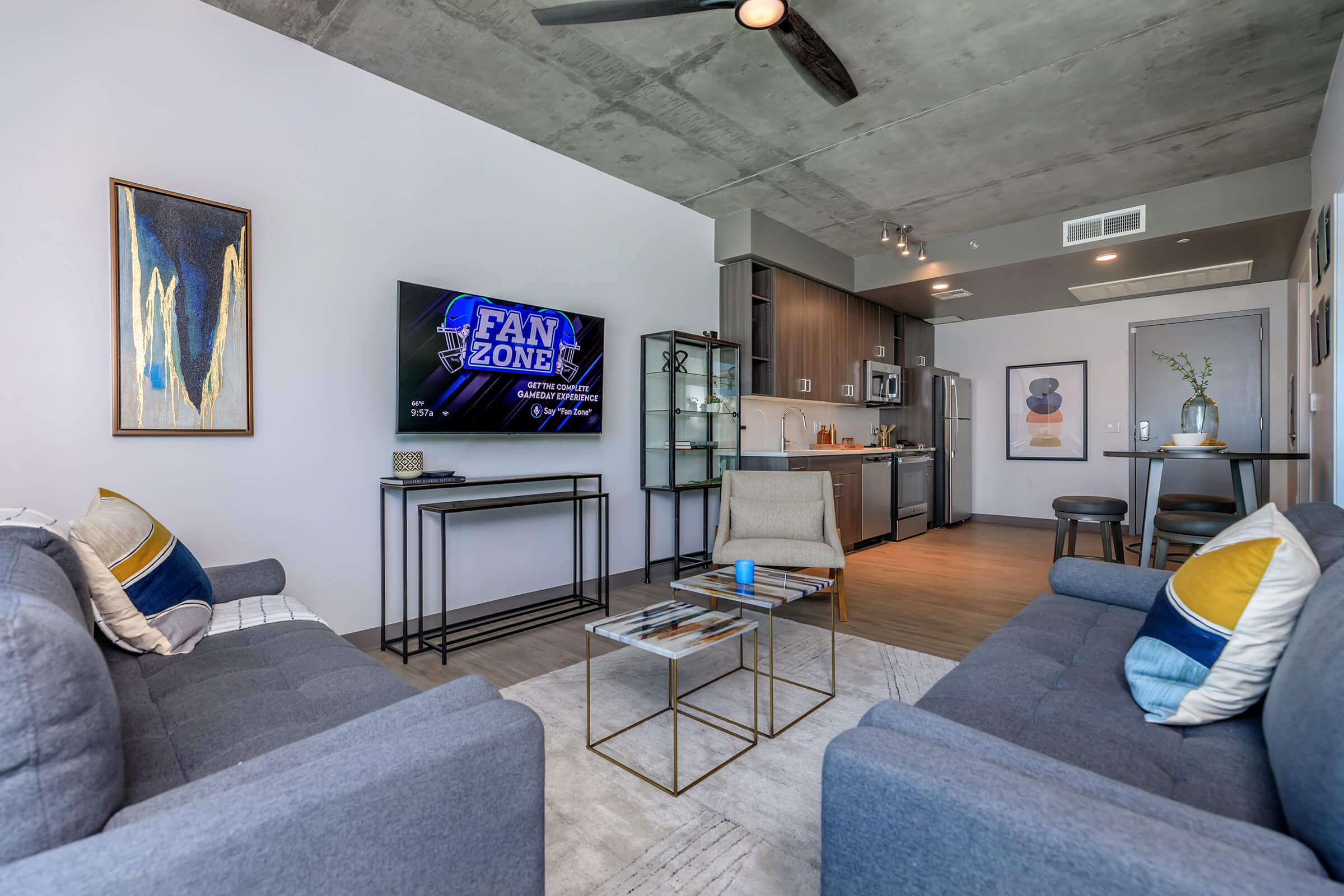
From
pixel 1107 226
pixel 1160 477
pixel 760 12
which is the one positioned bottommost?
pixel 1160 477

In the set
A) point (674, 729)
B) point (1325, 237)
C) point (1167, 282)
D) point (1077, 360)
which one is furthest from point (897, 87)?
point (1077, 360)

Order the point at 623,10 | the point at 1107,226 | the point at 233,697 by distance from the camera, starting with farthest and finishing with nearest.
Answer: the point at 1107,226 < the point at 623,10 < the point at 233,697

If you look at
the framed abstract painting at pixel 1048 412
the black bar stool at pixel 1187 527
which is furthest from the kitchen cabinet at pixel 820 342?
the black bar stool at pixel 1187 527

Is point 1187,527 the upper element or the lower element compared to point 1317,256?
lower

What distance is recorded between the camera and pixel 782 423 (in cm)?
607

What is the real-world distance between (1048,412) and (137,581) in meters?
7.89

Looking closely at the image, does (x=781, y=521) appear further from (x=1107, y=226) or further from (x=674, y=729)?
(x=1107, y=226)

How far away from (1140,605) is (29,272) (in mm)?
4083

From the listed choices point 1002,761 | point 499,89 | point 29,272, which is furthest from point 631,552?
point 1002,761

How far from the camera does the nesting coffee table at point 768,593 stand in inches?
91.8

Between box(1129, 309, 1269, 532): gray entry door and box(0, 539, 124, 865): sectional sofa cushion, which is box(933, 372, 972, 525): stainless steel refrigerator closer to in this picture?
box(1129, 309, 1269, 532): gray entry door

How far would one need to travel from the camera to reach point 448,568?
3488 millimetres

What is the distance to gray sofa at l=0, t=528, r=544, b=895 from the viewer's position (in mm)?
737

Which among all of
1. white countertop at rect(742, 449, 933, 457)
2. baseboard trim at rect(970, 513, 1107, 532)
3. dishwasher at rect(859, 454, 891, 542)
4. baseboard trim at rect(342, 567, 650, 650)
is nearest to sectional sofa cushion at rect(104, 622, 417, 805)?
baseboard trim at rect(342, 567, 650, 650)
